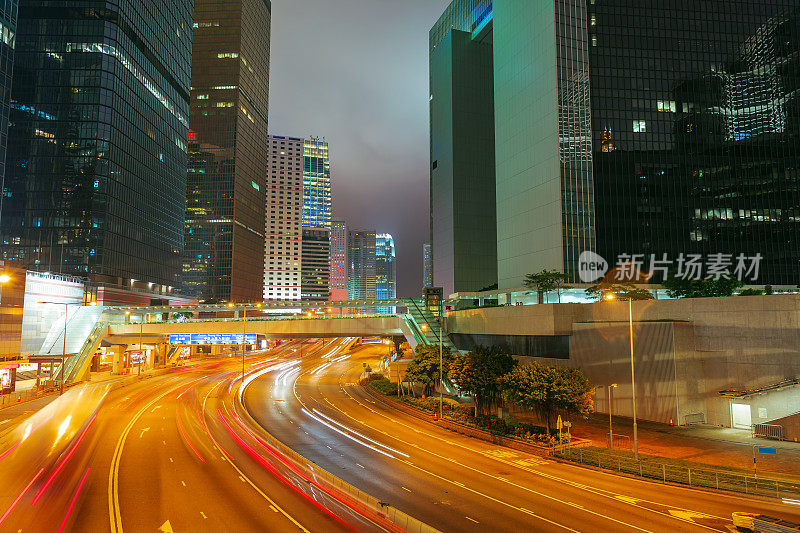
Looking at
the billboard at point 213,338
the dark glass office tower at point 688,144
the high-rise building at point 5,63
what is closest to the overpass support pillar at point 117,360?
the billboard at point 213,338

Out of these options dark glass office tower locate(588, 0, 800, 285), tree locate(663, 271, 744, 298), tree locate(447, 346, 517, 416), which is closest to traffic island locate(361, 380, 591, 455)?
tree locate(447, 346, 517, 416)

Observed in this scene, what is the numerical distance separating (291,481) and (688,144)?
305 feet

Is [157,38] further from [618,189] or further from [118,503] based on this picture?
[118,503]

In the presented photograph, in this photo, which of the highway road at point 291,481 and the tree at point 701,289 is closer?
the highway road at point 291,481

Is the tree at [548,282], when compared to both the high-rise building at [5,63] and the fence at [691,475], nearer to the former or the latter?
the fence at [691,475]

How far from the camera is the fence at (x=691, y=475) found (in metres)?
25.9

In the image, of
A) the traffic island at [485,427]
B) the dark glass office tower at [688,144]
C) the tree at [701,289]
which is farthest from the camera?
the dark glass office tower at [688,144]

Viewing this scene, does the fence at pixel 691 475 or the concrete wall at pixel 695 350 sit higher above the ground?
the concrete wall at pixel 695 350

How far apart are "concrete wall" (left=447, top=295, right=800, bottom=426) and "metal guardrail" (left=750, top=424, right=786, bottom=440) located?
199 centimetres

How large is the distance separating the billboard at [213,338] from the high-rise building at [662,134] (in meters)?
51.6

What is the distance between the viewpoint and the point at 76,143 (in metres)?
122

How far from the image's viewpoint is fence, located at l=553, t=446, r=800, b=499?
84.8 feet

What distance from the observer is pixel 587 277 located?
88250mm

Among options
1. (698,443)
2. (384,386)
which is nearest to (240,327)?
(384,386)
